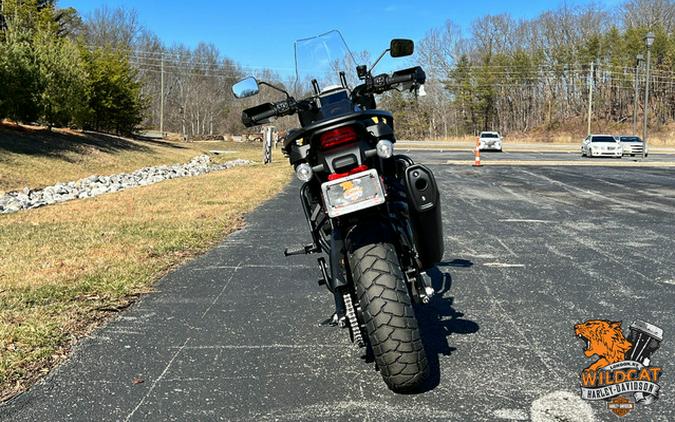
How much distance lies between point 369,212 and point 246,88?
1.42m

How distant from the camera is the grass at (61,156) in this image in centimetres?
2086

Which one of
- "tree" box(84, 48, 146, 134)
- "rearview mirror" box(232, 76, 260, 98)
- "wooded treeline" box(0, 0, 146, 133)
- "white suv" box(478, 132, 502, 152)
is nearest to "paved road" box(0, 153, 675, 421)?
"rearview mirror" box(232, 76, 260, 98)

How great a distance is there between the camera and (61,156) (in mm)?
26031

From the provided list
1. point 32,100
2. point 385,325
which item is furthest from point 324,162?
point 32,100

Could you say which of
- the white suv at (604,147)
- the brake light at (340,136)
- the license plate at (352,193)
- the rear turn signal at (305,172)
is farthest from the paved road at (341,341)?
the white suv at (604,147)

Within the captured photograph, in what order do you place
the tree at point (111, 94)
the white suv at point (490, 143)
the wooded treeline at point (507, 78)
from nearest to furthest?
the tree at point (111, 94) < the white suv at point (490, 143) < the wooded treeline at point (507, 78)

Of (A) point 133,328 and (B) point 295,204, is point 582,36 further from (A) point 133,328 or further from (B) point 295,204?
(A) point 133,328

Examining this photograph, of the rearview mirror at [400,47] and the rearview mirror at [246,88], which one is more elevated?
the rearview mirror at [400,47]

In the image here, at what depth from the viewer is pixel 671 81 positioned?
236ft

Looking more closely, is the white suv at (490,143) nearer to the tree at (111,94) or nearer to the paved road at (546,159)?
the paved road at (546,159)

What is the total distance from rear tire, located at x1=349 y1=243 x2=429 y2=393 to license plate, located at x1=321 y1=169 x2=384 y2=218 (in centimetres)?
30

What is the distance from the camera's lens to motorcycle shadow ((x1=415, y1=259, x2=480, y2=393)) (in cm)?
338

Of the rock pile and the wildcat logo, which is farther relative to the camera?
the rock pile

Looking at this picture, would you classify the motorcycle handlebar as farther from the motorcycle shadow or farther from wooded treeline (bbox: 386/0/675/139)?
wooded treeline (bbox: 386/0/675/139)
